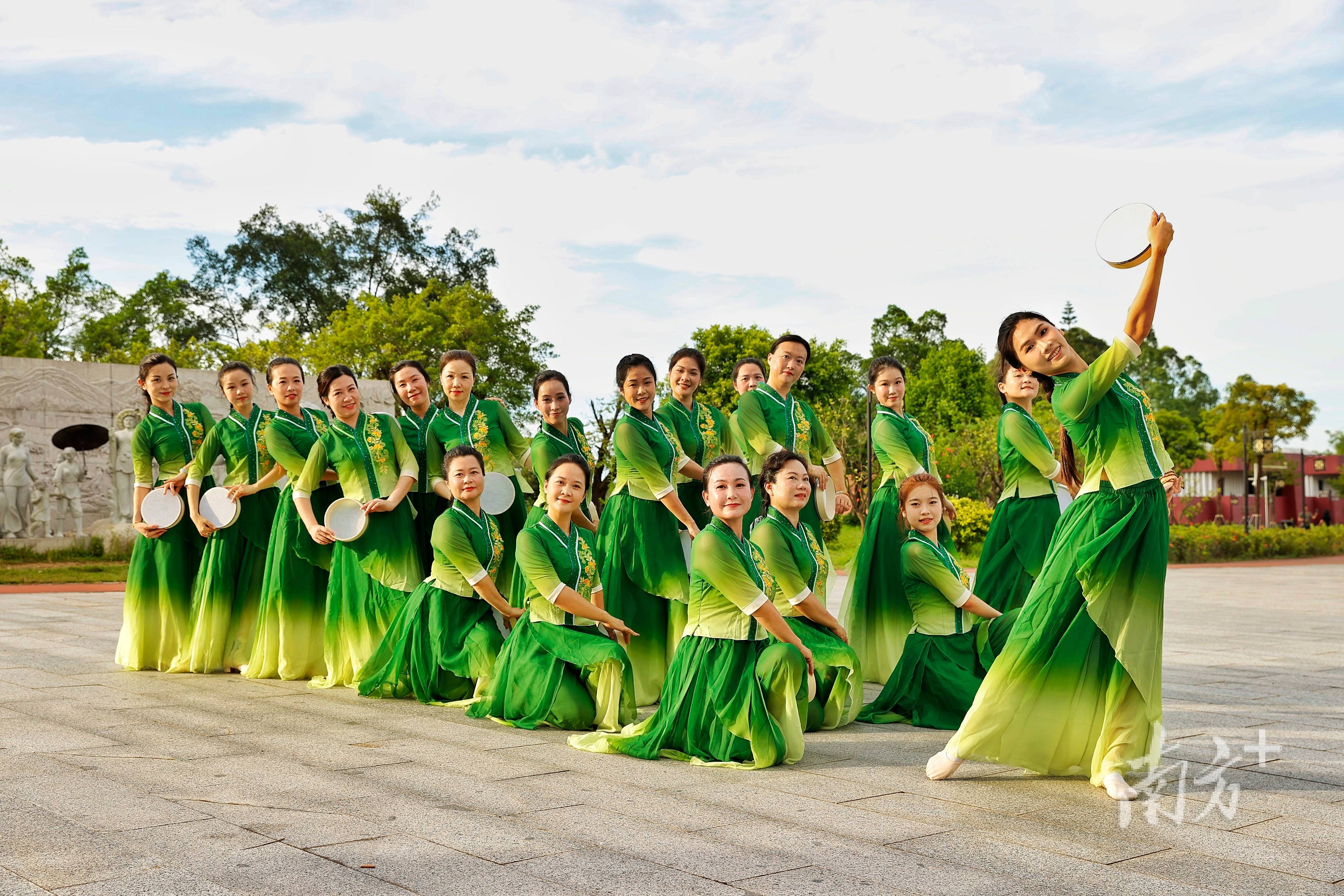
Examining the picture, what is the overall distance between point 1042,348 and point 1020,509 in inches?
90.0

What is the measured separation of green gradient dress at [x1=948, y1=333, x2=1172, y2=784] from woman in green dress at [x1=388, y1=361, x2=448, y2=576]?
3.78 metres

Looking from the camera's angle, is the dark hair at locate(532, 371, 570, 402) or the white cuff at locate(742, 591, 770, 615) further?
the dark hair at locate(532, 371, 570, 402)

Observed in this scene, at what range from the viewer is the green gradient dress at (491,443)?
22.7 ft

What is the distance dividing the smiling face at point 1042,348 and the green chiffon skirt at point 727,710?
4.64ft

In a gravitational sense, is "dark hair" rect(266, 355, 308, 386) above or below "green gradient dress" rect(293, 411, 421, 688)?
above

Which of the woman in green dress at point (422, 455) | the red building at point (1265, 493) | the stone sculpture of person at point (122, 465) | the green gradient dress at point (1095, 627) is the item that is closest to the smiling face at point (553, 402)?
the woman in green dress at point (422, 455)

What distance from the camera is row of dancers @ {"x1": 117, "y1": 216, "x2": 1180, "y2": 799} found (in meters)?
4.25

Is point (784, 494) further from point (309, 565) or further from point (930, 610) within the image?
point (309, 565)

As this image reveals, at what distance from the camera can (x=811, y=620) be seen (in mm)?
5219

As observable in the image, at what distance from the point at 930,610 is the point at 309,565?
3643 mm

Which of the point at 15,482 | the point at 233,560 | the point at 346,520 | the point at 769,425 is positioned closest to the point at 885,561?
the point at 769,425

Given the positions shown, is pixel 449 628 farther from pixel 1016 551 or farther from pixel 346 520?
pixel 1016 551

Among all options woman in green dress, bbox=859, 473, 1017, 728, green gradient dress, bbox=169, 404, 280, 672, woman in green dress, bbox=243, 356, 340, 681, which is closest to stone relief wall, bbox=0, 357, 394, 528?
green gradient dress, bbox=169, 404, 280, 672

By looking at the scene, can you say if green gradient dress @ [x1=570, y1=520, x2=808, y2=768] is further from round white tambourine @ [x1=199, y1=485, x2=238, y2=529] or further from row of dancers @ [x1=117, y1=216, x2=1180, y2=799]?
round white tambourine @ [x1=199, y1=485, x2=238, y2=529]
